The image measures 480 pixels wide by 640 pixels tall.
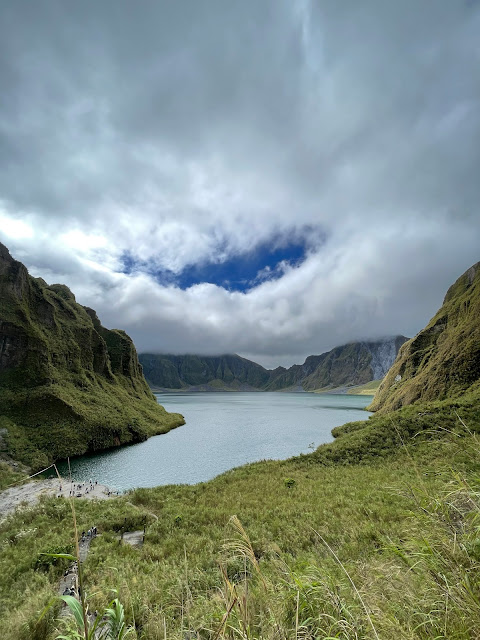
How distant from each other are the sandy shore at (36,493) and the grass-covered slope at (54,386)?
47.8ft

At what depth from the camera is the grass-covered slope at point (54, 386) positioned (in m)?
48.2

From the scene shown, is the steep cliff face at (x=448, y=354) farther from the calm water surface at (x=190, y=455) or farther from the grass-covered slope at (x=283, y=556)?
the grass-covered slope at (x=283, y=556)

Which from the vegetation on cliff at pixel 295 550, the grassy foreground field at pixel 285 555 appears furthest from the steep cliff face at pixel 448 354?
the grassy foreground field at pixel 285 555

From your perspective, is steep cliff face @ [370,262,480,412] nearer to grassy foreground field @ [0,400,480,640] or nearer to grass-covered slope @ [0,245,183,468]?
grassy foreground field @ [0,400,480,640]

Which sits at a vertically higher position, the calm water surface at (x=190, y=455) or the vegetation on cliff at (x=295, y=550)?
the vegetation on cliff at (x=295, y=550)

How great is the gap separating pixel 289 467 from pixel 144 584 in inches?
901

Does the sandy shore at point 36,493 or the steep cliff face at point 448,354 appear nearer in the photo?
the sandy shore at point 36,493

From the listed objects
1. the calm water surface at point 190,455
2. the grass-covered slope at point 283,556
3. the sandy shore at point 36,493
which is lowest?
the calm water surface at point 190,455

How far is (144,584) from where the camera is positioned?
8.14 m

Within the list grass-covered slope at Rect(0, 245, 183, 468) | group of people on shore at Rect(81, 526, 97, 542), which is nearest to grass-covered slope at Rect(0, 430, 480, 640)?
group of people on shore at Rect(81, 526, 97, 542)

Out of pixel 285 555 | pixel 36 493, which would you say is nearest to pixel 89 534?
pixel 285 555

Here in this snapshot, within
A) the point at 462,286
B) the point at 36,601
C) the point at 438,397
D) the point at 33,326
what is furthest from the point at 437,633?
the point at 462,286

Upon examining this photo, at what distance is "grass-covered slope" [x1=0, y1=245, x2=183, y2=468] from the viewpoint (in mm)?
48209

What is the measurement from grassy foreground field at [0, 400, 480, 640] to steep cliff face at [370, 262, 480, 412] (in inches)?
1086
